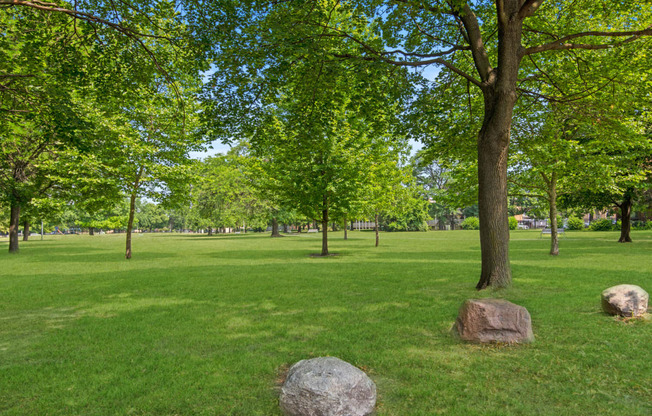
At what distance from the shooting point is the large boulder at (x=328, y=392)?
3.59 metres

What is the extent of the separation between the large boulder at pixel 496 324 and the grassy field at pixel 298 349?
0.62ft

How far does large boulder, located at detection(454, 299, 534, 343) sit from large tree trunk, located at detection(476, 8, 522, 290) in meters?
3.74

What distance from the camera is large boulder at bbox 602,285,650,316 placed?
6.86 m

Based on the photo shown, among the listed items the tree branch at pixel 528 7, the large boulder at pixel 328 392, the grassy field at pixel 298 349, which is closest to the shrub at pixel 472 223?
the grassy field at pixel 298 349

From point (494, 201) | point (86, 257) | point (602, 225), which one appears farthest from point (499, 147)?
point (602, 225)

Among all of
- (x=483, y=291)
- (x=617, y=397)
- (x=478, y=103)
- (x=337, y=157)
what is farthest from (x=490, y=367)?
(x=337, y=157)

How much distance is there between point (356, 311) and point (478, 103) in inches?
374

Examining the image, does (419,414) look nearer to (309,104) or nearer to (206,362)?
(206,362)

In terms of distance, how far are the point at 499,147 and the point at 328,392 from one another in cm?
780

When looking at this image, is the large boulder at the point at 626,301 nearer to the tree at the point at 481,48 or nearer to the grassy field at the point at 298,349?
the grassy field at the point at 298,349

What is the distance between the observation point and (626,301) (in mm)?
6930

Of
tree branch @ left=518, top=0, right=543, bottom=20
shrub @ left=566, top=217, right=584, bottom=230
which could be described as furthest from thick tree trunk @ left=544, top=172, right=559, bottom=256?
shrub @ left=566, top=217, right=584, bottom=230

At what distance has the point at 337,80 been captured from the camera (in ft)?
34.9

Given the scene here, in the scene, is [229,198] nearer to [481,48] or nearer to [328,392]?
[481,48]
